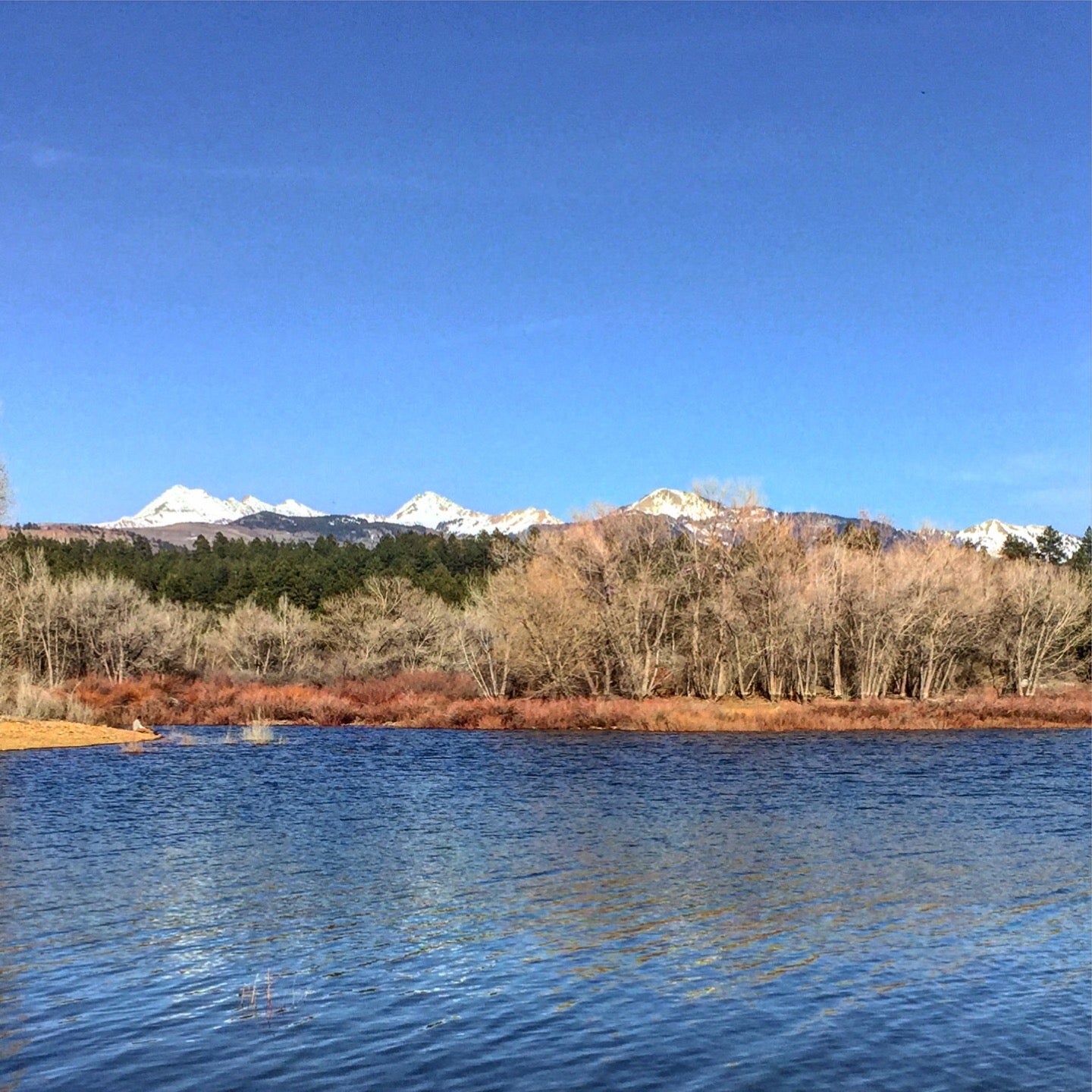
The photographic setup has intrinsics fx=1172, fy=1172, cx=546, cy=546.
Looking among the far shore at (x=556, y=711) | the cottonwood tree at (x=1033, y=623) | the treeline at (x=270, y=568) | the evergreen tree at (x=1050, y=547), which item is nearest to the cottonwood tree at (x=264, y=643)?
the treeline at (x=270, y=568)

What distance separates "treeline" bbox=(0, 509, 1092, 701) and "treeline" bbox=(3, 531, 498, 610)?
11283 mm

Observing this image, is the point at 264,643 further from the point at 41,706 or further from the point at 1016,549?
the point at 1016,549

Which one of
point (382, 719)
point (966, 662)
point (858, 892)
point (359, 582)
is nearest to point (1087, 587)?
point (966, 662)

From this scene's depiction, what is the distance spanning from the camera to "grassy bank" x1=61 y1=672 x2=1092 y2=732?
226 feet

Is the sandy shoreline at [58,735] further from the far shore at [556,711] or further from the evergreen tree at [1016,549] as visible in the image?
the evergreen tree at [1016,549]

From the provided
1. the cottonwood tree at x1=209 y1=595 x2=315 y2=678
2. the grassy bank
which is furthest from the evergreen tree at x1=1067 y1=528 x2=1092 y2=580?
the cottonwood tree at x1=209 y1=595 x2=315 y2=678

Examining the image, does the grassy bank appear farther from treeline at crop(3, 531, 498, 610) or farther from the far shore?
treeline at crop(3, 531, 498, 610)

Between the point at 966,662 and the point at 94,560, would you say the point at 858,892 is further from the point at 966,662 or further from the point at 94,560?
the point at 94,560

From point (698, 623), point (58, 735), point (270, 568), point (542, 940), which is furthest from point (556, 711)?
point (270, 568)

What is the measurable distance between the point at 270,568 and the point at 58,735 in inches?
2712

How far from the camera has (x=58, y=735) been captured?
56812mm

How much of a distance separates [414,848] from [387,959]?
33.4 feet

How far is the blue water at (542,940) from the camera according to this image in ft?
43.9

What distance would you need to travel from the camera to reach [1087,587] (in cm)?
9344
